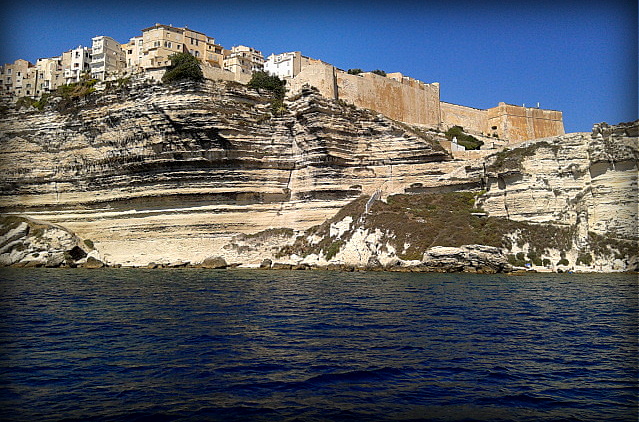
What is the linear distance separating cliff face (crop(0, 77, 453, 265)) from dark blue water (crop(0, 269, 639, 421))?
Answer: 2106 centimetres

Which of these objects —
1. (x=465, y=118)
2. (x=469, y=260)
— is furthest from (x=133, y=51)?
(x=469, y=260)

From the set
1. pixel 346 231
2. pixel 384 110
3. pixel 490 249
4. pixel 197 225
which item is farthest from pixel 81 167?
pixel 490 249

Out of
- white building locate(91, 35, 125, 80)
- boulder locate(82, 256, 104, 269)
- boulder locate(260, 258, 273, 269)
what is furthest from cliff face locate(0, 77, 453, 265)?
white building locate(91, 35, 125, 80)

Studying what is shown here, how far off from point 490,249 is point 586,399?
24.3 metres

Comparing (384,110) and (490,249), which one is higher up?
(384,110)

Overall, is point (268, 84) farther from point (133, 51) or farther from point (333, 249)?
point (133, 51)

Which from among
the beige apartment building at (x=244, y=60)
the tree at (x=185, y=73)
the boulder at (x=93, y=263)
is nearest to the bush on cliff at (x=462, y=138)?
the beige apartment building at (x=244, y=60)

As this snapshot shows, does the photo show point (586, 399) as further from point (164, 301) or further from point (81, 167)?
point (81, 167)

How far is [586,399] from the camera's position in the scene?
781cm

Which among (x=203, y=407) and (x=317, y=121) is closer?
(x=203, y=407)

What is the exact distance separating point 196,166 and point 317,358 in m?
31.9

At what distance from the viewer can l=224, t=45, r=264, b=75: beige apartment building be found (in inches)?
2557

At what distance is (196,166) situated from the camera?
40.0 metres

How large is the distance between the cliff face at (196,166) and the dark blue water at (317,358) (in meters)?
21.1
